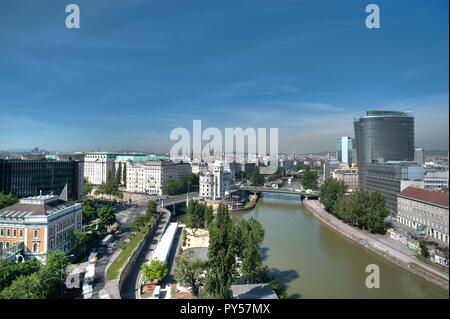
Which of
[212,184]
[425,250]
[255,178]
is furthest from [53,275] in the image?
[255,178]

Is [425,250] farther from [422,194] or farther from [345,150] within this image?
[345,150]

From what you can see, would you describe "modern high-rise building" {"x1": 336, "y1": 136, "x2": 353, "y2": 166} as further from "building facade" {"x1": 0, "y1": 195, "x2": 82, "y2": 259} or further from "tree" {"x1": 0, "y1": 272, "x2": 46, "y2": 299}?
"tree" {"x1": 0, "y1": 272, "x2": 46, "y2": 299}

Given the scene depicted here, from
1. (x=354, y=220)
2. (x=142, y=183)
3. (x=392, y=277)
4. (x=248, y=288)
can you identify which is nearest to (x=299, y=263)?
(x=392, y=277)

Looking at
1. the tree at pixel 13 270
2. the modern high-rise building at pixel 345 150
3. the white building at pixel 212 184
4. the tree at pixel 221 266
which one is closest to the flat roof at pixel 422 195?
the tree at pixel 221 266

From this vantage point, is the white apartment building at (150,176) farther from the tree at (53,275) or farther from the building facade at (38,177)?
the tree at (53,275)

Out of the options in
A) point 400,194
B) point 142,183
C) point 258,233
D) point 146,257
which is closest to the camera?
point 258,233

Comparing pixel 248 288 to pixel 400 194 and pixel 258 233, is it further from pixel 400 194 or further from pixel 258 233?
pixel 400 194
